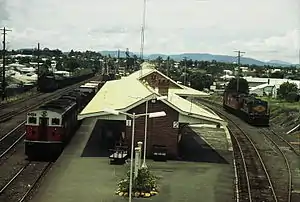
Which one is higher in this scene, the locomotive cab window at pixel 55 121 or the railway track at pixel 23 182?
the locomotive cab window at pixel 55 121

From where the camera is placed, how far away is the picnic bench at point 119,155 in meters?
22.7

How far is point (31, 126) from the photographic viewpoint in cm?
2352

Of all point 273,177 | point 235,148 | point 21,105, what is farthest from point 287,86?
point 273,177

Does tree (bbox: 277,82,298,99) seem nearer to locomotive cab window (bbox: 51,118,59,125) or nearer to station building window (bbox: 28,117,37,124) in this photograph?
locomotive cab window (bbox: 51,118,59,125)

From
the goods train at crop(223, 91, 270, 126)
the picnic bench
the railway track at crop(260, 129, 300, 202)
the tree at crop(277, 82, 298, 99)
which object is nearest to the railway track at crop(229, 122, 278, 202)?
the railway track at crop(260, 129, 300, 202)

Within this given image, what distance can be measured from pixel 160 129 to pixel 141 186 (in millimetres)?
6941

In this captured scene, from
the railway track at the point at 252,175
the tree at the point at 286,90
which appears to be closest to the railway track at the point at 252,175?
the railway track at the point at 252,175

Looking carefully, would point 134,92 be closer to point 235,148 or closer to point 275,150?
point 235,148

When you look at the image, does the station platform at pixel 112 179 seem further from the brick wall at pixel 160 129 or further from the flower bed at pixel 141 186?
the brick wall at pixel 160 129

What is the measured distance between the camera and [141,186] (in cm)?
1781

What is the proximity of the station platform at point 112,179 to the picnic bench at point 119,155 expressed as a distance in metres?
0.31

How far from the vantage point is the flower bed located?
17.5 meters

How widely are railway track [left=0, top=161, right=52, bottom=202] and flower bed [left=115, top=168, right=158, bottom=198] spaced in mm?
3430

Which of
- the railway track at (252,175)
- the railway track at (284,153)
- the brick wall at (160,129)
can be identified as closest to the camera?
the railway track at (252,175)
